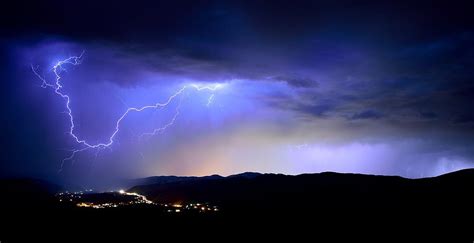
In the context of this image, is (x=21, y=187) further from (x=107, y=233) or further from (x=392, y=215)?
(x=392, y=215)

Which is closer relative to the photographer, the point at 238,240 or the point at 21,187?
the point at 238,240

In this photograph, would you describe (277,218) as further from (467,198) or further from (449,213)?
(467,198)

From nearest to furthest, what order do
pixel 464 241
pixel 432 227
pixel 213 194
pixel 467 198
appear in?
1. pixel 464 241
2. pixel 432 227
3. pixel 467 198
4. pixel 213 194

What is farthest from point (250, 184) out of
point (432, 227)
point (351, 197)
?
point (432, 227)

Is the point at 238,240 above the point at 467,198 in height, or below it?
below

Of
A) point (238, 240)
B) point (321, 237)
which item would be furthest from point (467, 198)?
point (238, 240)

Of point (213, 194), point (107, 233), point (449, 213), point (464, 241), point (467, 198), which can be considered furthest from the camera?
point (213, 194)
